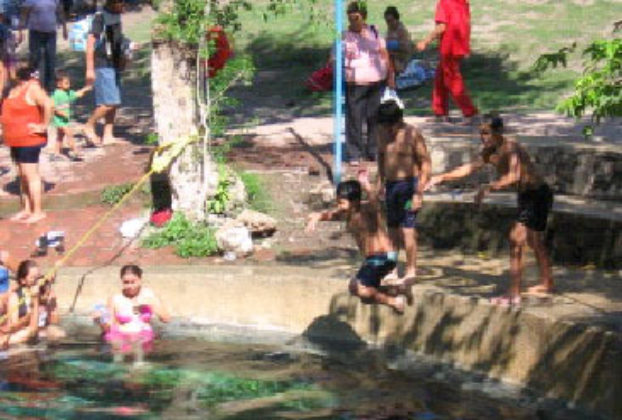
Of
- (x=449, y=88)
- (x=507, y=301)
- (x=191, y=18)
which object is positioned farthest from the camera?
(x=449, y=88)

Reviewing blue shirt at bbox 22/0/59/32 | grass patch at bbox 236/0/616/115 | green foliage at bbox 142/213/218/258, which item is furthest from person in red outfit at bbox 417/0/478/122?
blue shirt at bbox 22/0/59/32

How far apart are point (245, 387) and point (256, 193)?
14.4 ft

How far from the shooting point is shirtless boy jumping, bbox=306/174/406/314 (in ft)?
43.5

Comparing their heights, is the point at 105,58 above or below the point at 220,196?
above

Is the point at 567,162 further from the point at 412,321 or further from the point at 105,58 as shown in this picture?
the point at 105,58

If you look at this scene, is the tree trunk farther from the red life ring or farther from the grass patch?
the grass patch

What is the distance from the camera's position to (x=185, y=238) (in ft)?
52.2

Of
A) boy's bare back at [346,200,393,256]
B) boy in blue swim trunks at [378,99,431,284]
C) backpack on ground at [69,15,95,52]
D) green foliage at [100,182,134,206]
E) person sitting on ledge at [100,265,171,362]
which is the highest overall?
backpack on ground at [69,15,95,52]

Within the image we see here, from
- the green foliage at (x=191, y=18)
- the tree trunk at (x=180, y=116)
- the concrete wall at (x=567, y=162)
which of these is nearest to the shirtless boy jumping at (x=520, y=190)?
the concrete wall at (x=567, y=162)

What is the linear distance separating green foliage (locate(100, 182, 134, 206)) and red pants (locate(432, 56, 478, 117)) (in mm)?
3923

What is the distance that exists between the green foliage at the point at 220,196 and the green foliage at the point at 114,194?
1.30 meters

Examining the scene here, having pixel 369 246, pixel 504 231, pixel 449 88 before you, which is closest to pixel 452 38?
pixel 449 88

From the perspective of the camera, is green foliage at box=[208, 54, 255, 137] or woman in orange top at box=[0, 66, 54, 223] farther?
woman in orange top at box=[0, 66, 54, 223]

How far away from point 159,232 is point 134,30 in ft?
41.0
